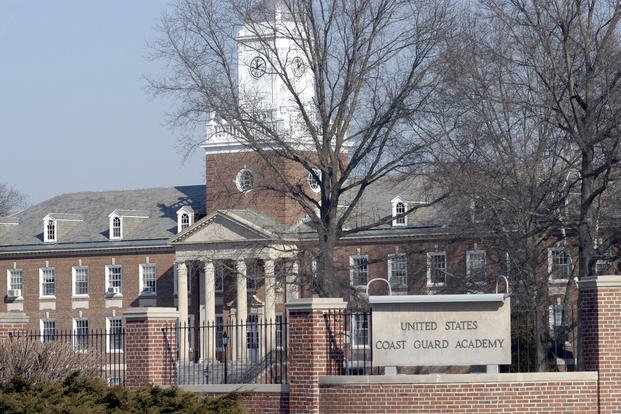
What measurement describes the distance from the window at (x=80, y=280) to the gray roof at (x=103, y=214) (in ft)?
4.80

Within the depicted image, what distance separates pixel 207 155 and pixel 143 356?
142 ft

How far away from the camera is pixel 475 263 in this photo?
5859 centimetres

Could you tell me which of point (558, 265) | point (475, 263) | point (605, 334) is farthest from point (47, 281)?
point (605, 334)

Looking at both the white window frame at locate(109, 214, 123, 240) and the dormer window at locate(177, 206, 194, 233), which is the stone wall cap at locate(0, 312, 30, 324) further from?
the white window frame at locate(109, 214, 123, 240)

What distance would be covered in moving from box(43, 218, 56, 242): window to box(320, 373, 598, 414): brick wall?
175ft

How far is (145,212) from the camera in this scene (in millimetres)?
75875

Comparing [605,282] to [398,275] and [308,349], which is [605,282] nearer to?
[308,349]

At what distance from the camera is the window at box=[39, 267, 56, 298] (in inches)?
2945

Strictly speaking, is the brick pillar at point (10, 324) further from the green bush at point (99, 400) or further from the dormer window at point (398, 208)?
the dormer window at point (398, 208)

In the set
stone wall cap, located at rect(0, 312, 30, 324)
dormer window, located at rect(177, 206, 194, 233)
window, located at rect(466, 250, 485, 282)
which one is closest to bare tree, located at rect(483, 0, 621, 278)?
window, located at rect(466, 250, 485, 282)

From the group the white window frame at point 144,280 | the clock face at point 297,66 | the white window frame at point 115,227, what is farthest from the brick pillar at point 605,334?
the white window frame at point 115,227

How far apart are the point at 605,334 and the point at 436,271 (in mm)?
34785

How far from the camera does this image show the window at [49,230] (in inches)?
3004

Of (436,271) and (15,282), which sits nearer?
(436,271)
